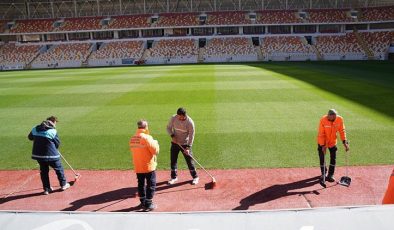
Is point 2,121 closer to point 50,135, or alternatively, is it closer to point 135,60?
point 50,135

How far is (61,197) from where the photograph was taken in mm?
9039

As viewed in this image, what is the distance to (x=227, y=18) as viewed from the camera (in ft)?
200

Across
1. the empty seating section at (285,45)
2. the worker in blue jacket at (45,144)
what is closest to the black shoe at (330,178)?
the worker in blue jacket at (45,144)

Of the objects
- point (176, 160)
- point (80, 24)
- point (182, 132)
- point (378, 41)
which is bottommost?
point (176, 160)

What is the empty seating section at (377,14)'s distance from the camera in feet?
187

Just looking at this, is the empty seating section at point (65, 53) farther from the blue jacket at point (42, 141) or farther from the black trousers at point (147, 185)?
the black trousers at point (147, 185)

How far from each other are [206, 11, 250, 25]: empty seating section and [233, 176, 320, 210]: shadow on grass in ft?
174

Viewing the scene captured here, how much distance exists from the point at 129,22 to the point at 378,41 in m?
39.3

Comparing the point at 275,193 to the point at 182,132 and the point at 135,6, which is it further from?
the point at 135,6

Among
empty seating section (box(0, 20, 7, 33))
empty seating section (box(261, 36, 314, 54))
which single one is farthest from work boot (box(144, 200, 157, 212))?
empty seating section (box(0, 20, 7, 33))

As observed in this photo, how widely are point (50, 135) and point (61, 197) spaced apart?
1.56 metres

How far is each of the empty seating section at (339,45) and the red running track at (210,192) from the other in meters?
46.7

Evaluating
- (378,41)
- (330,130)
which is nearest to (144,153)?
(330,130)

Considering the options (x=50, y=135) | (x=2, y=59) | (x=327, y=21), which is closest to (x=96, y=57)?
(x=2, y=59)
